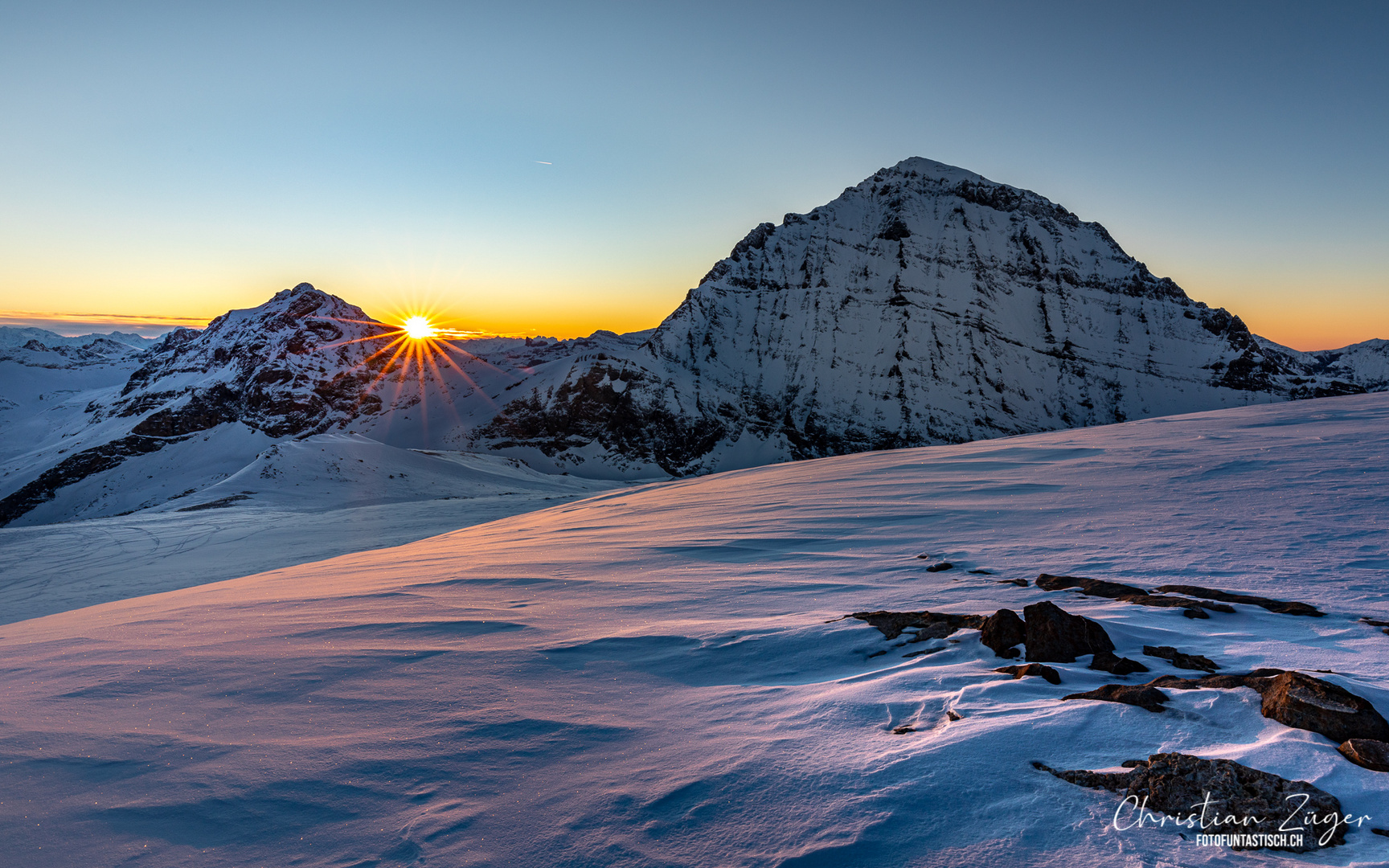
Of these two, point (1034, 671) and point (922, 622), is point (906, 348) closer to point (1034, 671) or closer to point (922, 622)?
point (922, 622)

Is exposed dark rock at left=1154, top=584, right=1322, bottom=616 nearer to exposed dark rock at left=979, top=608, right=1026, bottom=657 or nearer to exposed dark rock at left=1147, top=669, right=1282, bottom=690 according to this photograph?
exposed dark rock at left=1147, top=669, right=1282, bottom=690

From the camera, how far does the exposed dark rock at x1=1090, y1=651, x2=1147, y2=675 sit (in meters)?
3.70

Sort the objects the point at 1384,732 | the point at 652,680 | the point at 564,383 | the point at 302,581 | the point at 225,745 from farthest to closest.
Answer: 1. the point at 564,383
2. the point at 302,581
3. the point at 652,680
4. the point at 225,745
5. the point at 1384,732

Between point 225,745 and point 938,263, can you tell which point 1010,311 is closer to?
point 938,263

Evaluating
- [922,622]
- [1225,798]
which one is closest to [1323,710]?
[1225,798]

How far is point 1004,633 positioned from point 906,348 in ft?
465

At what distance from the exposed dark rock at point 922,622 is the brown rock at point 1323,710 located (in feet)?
Answer: 5.98

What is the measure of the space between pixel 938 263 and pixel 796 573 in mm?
156483

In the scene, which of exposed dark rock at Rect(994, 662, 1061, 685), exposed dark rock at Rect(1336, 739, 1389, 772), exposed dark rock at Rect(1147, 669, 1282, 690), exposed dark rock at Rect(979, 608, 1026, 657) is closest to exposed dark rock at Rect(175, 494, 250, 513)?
exposed dark rock at Rect(979, 608, 1026, 657)

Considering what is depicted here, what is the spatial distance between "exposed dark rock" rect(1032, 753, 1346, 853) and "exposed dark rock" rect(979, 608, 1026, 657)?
1663 millimetres

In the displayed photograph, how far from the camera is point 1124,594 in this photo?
17.4ft

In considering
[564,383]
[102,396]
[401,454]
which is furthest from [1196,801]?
[102,396]

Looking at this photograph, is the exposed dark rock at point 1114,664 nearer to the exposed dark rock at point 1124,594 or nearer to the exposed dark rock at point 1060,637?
the exposed dark rock at point 1060,637

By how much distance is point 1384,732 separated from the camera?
2.61m
